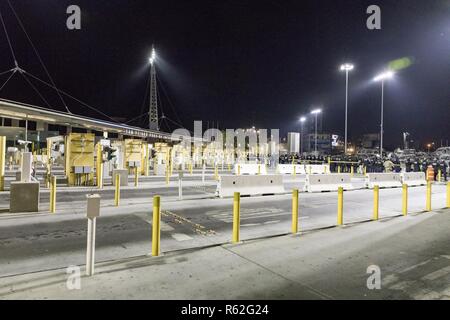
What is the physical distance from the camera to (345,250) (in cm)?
680

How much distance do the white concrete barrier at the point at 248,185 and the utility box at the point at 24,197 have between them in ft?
23.3

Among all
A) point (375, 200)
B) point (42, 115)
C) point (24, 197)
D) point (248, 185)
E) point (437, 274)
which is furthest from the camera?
point (42, 115)

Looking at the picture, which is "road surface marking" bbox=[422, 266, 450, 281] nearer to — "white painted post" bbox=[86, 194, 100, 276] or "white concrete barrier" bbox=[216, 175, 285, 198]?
"white painted post" bbox=[86, 194, 100, 276]

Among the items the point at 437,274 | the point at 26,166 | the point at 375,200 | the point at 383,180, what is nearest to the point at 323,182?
the point at 383,180

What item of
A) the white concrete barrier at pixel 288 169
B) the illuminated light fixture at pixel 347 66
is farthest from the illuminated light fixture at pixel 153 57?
the white concrete barrier at pixel 288 169

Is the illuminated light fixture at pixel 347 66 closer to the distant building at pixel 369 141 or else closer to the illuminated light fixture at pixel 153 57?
the illuminated light fixture at pixel 153 57

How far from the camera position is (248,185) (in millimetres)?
15070

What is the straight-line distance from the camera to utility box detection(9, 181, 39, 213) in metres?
10.2

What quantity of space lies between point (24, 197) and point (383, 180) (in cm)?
1884

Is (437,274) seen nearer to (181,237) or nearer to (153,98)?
(181,237)

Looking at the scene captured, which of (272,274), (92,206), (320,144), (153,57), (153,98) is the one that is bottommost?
(272,274)

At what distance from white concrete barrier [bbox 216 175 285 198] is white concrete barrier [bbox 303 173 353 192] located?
1735 mm

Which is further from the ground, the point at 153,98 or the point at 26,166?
the point at 153,98

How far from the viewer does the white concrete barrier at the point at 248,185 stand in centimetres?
1457
